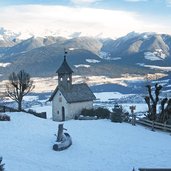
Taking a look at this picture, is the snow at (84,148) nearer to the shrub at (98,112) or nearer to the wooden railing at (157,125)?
the wooden railing at (157,125)

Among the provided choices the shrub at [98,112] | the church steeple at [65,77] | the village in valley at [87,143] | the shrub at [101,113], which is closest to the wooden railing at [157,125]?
the village in valley at [87,143]

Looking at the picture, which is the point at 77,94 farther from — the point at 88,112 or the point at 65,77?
the point at 88,112

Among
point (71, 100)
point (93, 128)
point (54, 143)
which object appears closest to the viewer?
point (54, 143)

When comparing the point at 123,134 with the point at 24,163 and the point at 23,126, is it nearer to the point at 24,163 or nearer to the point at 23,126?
the point at 23,126

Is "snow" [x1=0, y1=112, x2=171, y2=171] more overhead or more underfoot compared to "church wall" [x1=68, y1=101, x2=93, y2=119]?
more overhead

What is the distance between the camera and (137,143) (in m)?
37.4

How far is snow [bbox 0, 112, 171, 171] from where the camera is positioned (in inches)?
1182

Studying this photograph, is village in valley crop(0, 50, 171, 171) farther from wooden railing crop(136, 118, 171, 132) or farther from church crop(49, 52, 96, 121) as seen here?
church crop(49, 52, 96, 121)

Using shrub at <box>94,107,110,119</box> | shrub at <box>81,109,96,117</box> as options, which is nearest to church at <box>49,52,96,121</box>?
shrub at <box>81,109,96,117</box>

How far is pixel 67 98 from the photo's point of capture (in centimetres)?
6988

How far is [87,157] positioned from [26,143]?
5.37 meters

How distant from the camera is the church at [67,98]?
2739 inches

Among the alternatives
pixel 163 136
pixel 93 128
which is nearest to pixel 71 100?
pixel 93 128

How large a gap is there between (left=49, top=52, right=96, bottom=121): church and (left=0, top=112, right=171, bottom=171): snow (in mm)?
23119
